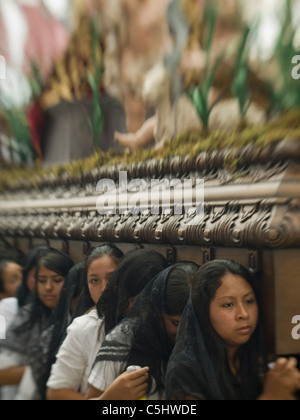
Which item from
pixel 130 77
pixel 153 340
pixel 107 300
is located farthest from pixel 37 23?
pixel 153 340

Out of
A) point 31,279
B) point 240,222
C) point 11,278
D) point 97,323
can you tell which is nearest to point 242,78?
point 240,222

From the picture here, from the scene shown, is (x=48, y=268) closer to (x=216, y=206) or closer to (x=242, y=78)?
(x=216, y=206)

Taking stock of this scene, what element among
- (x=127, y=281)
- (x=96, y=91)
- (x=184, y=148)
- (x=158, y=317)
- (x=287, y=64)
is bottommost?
(x=158, y=317)

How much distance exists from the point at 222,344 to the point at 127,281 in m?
0.54

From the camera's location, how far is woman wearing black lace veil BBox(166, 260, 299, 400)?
196cm

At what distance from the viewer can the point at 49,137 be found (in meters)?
2.99

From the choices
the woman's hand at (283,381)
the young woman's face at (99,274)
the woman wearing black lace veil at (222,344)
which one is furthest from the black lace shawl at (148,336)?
the woman's hand at (283,381)

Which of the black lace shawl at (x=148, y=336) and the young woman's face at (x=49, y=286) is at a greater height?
the young woman's face at (x=49, y=286)

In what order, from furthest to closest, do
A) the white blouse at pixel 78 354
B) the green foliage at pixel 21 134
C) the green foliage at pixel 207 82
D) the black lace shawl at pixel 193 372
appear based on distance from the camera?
the green foliage at pixel 21 134 < the white blouse at pixel 78 354 < the green foliage at pixel 207 82 < the black lace shawl at pixel 193 372

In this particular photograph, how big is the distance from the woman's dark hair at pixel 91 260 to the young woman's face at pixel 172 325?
0.40 meters

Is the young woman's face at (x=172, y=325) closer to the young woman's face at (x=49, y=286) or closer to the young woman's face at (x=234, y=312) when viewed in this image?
the young woman's face at (x=234, y=312)

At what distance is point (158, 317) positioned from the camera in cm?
225

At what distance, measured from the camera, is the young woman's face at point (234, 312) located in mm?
1959
